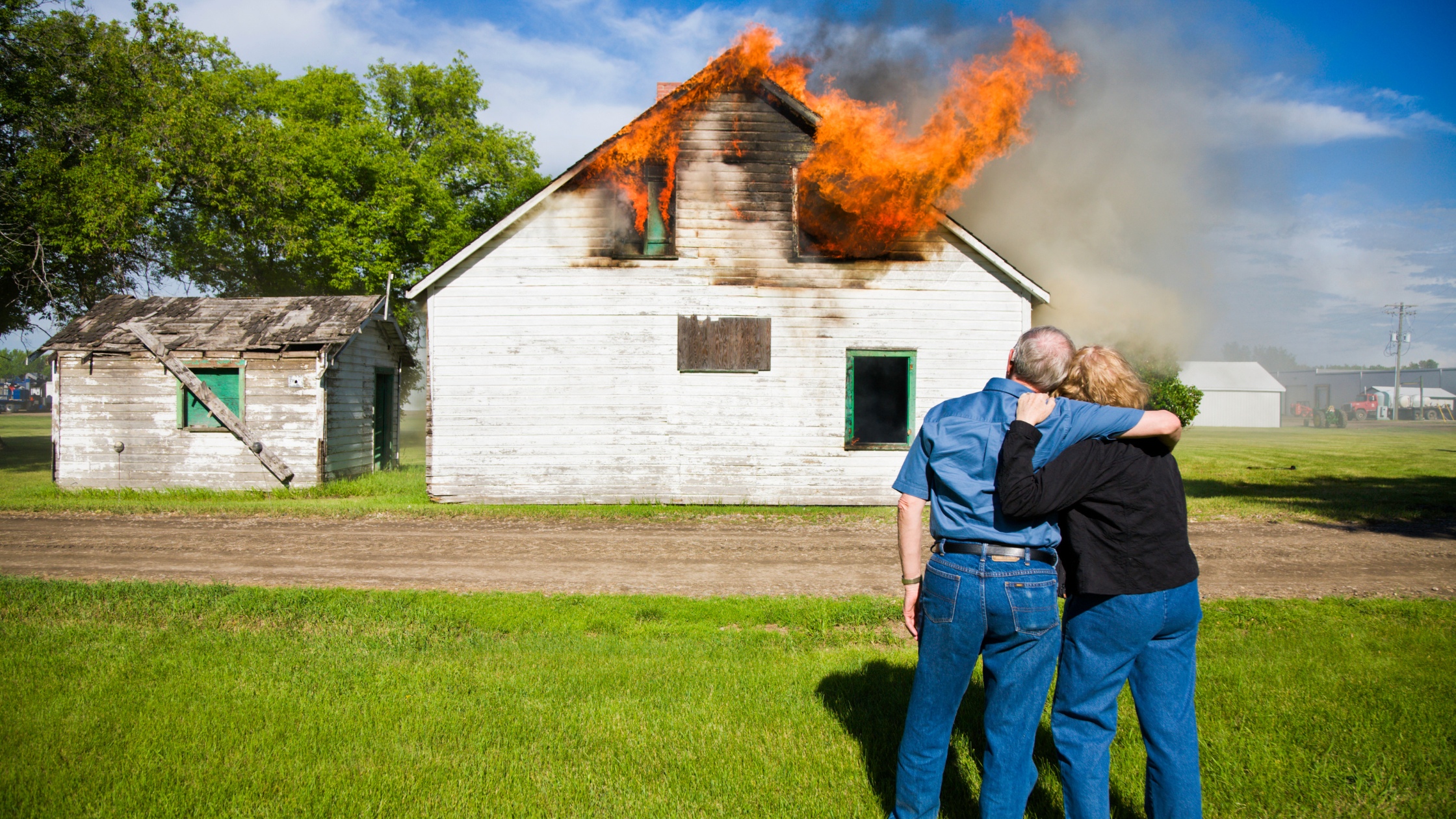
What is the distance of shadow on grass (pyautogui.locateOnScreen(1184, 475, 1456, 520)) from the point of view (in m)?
12.9

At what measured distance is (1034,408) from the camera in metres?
2.84

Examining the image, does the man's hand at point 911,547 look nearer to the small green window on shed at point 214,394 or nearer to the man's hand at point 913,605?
the man's hand at point 913,605

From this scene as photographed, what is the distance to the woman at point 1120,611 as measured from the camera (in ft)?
9.20

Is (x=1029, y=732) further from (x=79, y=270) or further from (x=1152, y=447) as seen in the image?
(x=79, y=270)

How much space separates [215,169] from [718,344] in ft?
60.1

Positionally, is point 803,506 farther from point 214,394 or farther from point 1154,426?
point 214,394

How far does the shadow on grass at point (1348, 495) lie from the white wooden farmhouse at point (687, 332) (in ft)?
19.7

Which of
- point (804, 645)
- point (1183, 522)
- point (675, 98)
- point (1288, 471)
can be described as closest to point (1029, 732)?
point (1183, 522)

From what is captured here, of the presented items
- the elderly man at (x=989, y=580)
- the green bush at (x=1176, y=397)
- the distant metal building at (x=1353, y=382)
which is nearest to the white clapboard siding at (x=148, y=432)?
the elderly man at (x=989, y=580)

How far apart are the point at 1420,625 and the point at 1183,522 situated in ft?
17.7

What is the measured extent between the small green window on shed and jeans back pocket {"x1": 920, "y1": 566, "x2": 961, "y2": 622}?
16.5 metres

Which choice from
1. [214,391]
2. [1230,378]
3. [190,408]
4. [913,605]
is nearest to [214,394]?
[214,391]

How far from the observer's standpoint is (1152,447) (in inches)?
114

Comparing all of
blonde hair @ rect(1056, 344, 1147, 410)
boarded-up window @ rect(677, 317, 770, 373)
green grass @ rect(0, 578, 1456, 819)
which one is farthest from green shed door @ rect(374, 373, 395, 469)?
blonde hair @ rect(1056, 344, 1147, 410)
